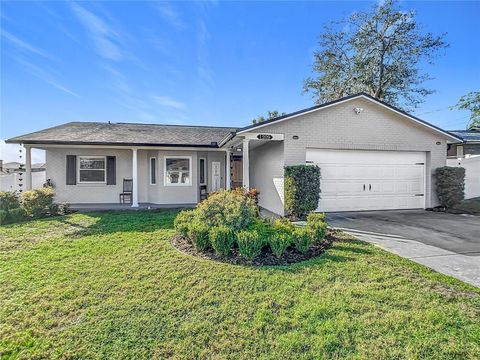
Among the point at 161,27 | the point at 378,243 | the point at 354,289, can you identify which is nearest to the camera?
the point at 354,289

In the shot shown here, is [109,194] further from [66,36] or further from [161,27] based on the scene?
[161,27]

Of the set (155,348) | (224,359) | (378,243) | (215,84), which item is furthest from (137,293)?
(215,84)

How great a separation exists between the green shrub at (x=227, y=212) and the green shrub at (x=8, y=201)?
7827 mm

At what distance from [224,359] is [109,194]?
1228 cm

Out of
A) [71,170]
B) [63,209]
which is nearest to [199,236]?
[63,209]

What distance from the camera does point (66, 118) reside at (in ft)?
50.0

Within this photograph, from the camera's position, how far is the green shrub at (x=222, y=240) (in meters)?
5.19

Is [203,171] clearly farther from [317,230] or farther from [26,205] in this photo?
[317,230]

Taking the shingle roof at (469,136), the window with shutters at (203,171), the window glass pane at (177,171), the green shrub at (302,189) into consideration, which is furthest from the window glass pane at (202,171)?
the shingle roof at (469,136)

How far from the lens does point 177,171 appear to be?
515 inches

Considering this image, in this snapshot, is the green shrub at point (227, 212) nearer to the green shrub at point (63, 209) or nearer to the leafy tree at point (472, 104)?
the green shrub at point (63, 209)

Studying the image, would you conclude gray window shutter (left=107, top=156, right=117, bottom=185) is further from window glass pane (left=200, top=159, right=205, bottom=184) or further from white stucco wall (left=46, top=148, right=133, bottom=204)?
window glass pane (left=200, top=159, right=205, bottom=184)

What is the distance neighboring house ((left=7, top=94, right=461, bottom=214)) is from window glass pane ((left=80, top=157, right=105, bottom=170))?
4cm

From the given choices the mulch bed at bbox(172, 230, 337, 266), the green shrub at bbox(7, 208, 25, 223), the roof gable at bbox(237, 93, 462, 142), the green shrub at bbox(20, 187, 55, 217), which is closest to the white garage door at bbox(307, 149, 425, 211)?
the roof gable at bbox(237, 93, 462, 142)
